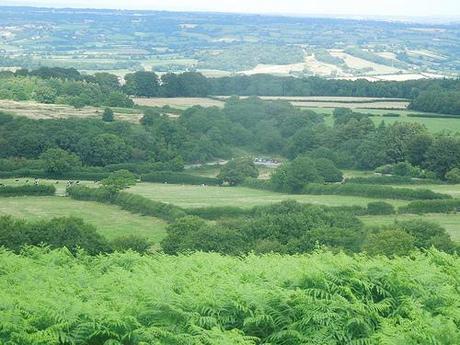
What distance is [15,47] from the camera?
122m

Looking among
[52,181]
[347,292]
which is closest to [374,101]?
[52,181]

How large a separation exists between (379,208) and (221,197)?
8.89 m

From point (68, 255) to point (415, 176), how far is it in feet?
127

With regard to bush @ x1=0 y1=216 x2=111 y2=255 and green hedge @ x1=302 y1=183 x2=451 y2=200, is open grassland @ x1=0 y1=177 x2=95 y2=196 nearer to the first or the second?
green hedge @ x1=302 y1=183 x2=451 y2=200

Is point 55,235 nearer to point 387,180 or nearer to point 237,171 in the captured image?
point 237,171

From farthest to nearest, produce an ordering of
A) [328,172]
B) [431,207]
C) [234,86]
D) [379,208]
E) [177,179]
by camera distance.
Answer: [234,86] < [328,172] < [177,179] < [431,207] < [379,208]

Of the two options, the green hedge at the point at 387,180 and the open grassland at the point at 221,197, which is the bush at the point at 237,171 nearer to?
the open grassland at the point at 221,197

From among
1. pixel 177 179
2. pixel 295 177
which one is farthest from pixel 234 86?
pixel 295 177

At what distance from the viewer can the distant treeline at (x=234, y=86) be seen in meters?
81.3

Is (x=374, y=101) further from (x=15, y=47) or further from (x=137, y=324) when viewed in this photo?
(x=137, y=324)

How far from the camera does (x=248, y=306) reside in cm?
1216

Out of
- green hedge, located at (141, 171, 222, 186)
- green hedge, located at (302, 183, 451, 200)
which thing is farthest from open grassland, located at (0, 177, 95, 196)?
green hedge, located at (302, 183, 451, 200)

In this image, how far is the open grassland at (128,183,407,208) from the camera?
4138cm

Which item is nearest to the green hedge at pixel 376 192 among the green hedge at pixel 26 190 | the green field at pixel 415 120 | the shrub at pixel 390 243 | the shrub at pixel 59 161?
the green hedge at pixel 26 190
